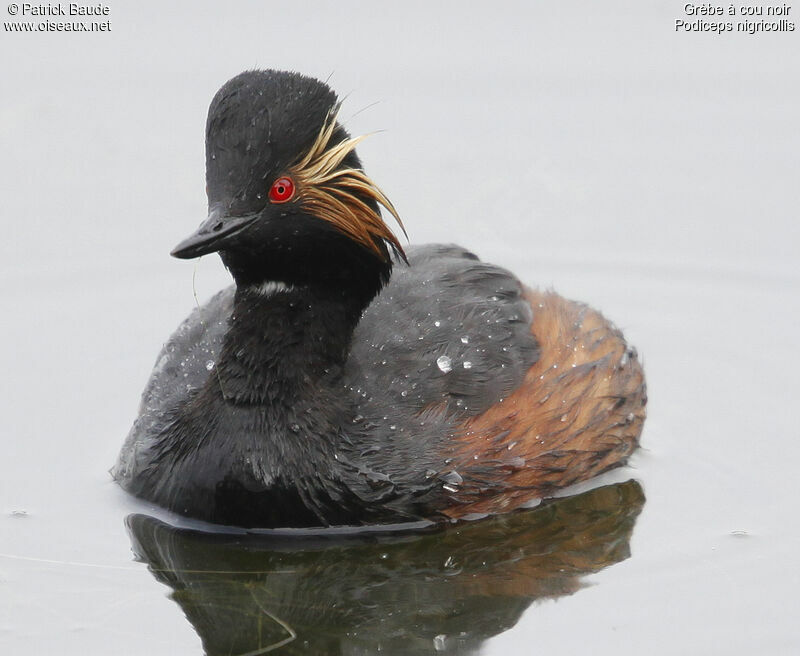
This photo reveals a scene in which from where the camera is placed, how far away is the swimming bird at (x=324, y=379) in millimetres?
9531

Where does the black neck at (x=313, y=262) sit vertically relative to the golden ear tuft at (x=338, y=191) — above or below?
below

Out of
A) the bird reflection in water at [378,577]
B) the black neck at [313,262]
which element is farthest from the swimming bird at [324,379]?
the bird reflection in water at [378,577]

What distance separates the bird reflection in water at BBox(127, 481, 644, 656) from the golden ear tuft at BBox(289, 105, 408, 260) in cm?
178

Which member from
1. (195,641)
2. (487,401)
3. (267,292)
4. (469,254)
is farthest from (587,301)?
(195,641)

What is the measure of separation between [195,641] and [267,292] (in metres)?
2.06

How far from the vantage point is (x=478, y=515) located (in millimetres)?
10180

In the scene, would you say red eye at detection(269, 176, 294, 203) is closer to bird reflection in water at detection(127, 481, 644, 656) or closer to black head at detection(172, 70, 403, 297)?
black head at detection(172, 70, 403, 297)

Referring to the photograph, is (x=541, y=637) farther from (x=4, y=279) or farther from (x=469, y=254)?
(x=4, y=279)

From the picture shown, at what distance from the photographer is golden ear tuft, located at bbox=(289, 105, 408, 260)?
9594 millimetres

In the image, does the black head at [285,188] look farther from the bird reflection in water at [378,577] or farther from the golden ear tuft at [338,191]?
the bird reflection in water at [378,577]

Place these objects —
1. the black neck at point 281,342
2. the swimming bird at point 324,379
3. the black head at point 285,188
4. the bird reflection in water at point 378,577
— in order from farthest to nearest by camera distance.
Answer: the black neck at point 281,342 < the swimming bird at point 324,379 < the black head at point 285,188 < the bird reflection in water at point 378,577

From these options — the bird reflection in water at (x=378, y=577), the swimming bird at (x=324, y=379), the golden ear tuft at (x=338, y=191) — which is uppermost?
the golden ear tuft at (x=338, y=191)

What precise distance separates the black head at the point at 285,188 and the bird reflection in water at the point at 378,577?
1.59 meters

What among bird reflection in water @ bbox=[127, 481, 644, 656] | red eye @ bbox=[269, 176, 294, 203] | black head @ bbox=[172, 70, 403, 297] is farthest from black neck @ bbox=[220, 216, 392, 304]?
bird reflection in water @ bbox=[127, 481, 644, 656]
